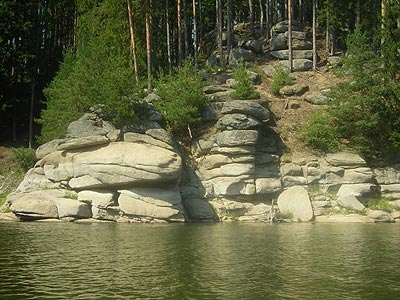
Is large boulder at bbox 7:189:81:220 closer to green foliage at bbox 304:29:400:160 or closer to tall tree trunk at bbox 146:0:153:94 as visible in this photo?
tall tree trunk at bbox 146:0:153:94

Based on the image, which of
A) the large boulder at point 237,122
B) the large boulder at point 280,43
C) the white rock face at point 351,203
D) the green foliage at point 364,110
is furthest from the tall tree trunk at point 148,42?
the white rock face at point 351,203

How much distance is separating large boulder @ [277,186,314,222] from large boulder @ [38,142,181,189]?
25.2ft

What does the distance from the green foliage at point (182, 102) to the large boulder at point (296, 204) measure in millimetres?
8964

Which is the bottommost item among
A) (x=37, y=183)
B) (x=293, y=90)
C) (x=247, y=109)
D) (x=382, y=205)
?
(x=382, y=205)

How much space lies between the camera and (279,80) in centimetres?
3953

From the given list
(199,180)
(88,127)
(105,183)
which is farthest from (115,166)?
(199,180)

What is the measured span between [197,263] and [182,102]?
20.1 meters

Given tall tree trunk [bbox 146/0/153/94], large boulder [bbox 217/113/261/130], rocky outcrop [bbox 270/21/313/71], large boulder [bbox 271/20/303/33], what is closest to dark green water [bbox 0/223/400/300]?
large boulder [bbox 217/113/261/130]

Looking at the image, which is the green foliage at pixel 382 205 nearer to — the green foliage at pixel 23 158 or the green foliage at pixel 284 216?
the green foliage at pixel 284 216

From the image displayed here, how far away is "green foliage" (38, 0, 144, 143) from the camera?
105 feet

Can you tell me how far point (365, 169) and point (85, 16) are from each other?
28.5m

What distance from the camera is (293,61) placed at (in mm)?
45438

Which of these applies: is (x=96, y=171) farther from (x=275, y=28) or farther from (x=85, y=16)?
(x=275, y=28)

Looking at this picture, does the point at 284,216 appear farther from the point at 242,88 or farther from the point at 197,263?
the point at 197,263
